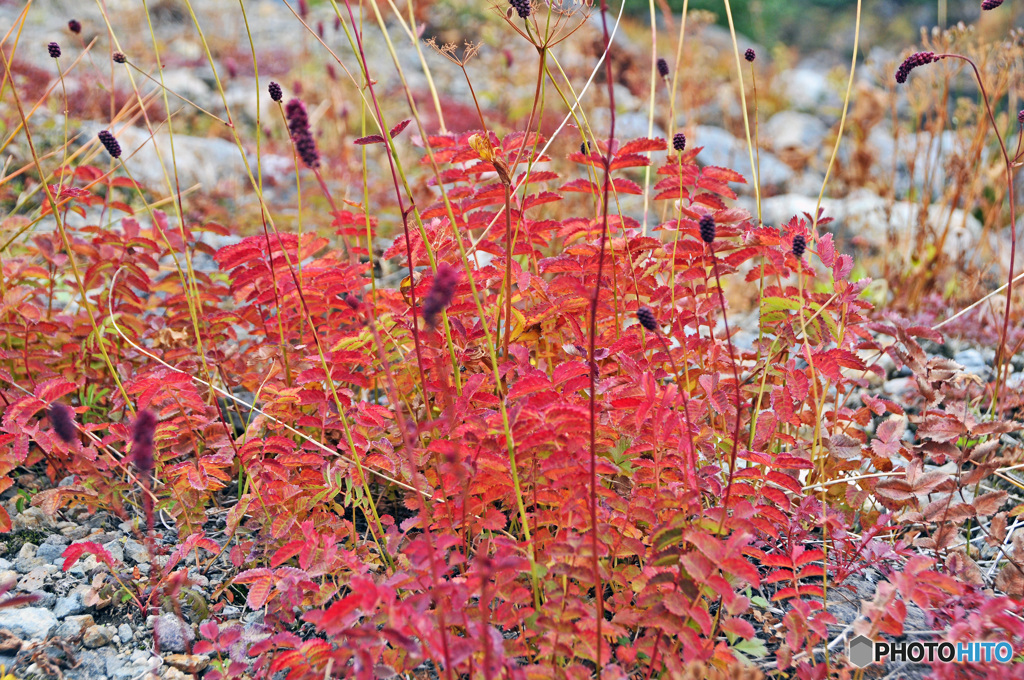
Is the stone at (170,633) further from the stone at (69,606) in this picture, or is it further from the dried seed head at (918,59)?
the dried seed head at (918,59)

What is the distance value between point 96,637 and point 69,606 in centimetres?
12

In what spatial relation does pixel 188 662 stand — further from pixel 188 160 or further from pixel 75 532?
pixel 188 160

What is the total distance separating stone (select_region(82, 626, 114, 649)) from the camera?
136 centimetres

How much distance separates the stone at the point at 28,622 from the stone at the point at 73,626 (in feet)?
0.05

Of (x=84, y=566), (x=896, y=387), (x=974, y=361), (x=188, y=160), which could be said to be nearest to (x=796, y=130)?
(x=974, y=361)

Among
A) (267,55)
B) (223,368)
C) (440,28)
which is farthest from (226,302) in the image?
(440,28)

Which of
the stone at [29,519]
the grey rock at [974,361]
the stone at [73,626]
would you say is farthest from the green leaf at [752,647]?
the grey rock at [974,361]

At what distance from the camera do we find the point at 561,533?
1.25 meters

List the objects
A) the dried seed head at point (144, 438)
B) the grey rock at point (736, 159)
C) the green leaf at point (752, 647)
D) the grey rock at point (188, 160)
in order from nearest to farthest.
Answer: the dried seed head at point (144, 438), the green leaf at point (752, 647), the grey rock at point (188, 160), the grey rock at point (736, 159)

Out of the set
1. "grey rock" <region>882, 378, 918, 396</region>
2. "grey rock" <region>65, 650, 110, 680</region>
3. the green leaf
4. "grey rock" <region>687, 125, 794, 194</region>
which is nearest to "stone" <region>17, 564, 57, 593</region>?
"grey rock" <region>65, 650, 110, 680</region>

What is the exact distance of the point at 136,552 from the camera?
5.31 feet

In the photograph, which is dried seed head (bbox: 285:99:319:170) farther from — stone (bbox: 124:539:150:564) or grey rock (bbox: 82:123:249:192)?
grey rock (bbox: 82:123:249:192)

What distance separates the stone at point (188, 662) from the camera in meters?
1.33

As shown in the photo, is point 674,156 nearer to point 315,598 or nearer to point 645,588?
point 645,588
